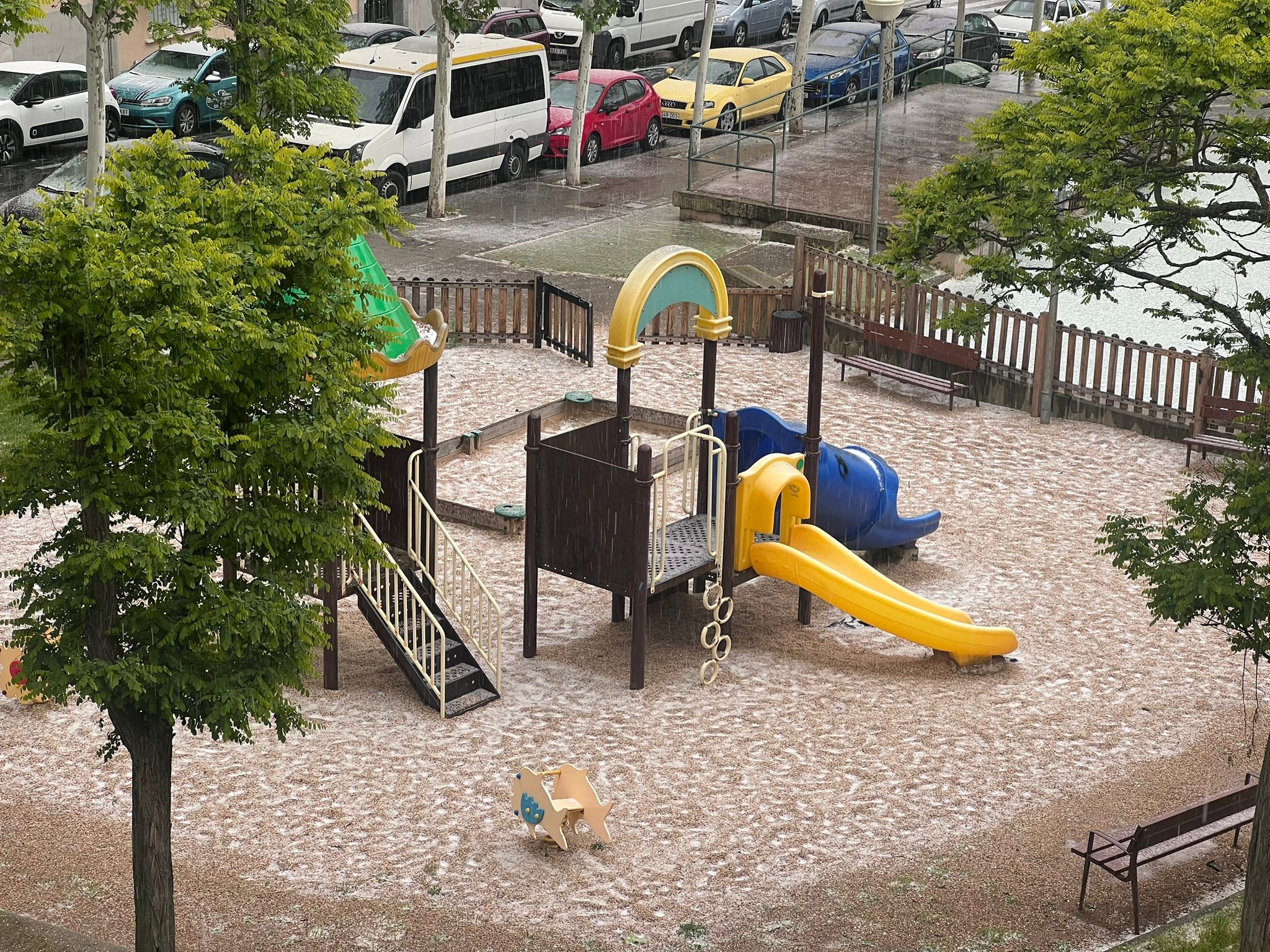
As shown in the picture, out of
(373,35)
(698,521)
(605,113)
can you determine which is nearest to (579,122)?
(605,113)

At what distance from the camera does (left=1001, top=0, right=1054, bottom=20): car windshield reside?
39.6 metres

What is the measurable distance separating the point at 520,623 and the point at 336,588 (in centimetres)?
209

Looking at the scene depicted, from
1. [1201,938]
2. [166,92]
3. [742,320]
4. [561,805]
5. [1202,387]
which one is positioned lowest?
[1201,938]

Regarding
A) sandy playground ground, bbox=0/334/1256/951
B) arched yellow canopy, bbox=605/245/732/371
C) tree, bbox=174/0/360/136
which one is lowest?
sandy playground ground, bbox=0/334/1256/951

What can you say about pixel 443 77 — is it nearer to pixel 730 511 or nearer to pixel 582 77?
pixel 582 77

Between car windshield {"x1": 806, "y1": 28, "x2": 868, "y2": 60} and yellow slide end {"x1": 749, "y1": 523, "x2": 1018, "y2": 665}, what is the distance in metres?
22.8

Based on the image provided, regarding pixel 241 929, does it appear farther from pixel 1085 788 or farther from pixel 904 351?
pixel 904 351

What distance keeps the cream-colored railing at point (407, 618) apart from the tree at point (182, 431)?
10.8 feet

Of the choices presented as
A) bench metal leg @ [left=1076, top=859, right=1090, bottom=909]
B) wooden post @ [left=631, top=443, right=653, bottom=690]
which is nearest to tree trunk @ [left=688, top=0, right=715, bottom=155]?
wooden post @ [left=631, top=443, right=653, bottom=690]

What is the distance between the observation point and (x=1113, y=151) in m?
9.43

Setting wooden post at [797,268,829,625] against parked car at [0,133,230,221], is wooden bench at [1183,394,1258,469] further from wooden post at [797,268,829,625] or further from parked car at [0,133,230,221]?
parked car at [0,133,230,221]

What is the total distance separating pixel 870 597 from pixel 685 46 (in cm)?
2884

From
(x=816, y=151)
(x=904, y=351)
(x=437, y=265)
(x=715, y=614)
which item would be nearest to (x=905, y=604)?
(x=715, y=614)

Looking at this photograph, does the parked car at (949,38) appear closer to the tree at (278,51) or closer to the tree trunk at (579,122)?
the tree trunk at (579,122)
